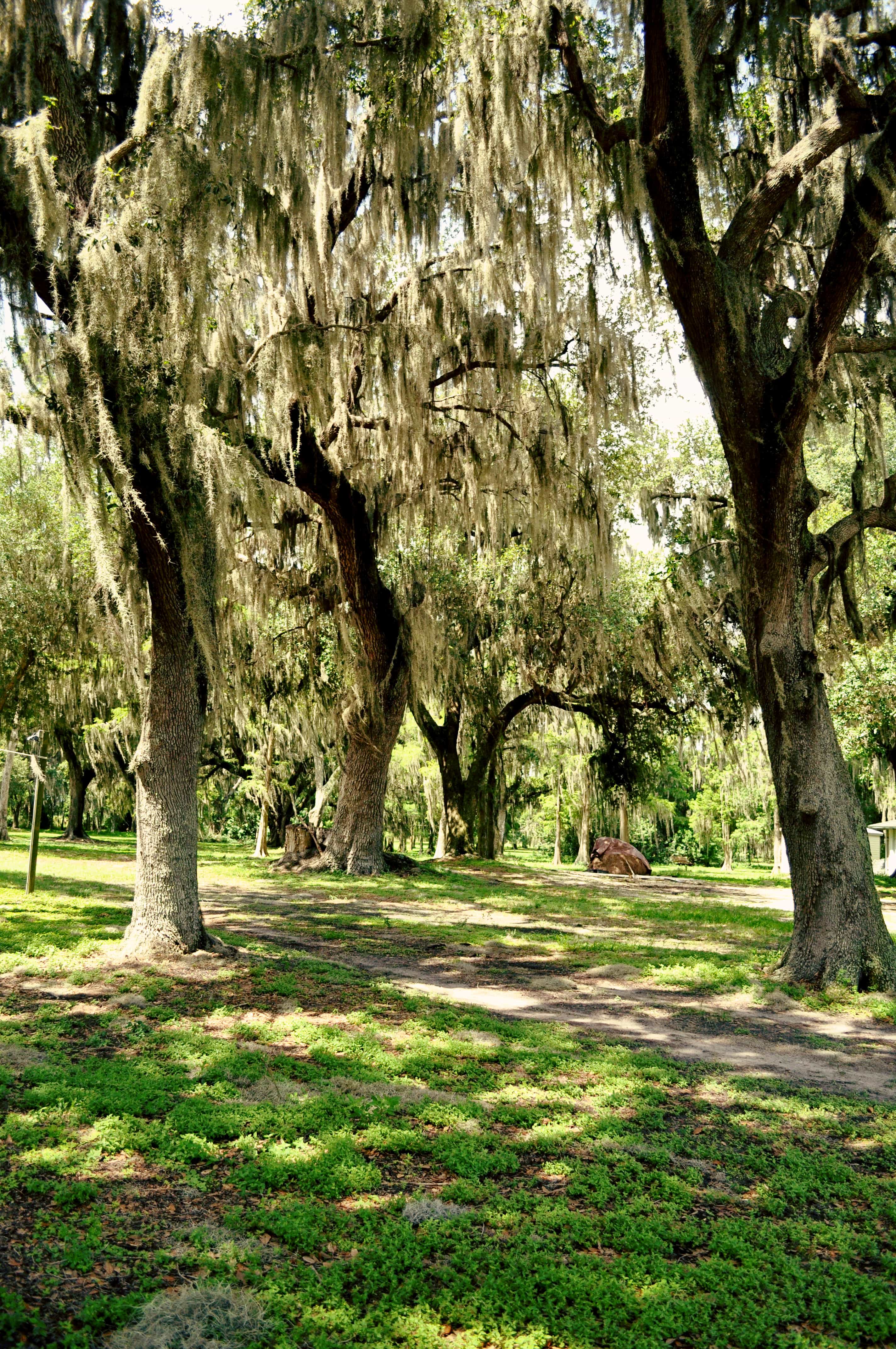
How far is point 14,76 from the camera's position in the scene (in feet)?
21.0

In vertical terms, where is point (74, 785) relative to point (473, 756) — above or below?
below

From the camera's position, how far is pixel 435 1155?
3.63 metres

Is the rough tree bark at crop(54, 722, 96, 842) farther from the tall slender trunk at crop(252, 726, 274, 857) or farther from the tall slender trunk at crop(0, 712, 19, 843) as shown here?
the tall slender trunk at crop(252, 726, 274, 857)

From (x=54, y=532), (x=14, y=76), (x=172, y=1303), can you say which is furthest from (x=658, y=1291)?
(x=54, y=532)

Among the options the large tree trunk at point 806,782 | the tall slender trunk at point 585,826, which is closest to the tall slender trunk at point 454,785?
the tall slender trunk at point 585,826

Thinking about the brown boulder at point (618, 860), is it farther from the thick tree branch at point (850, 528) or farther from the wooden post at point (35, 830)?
the thick tree branch at point (850, 528)

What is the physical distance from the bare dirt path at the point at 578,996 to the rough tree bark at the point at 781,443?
0.81 metres

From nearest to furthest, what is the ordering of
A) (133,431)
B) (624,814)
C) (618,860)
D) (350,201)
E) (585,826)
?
1. (133,431)
2. (350,201)
3. (618,860)
4. (624,814)
5. (585,826)

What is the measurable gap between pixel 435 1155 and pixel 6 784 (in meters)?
21.0

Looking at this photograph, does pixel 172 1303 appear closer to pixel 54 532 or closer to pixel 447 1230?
pixel 447 1230

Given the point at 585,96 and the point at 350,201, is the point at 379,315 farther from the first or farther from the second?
the point at 585,96

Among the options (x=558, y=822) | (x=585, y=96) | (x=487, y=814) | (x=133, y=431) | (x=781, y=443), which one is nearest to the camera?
(x=133, y=431)

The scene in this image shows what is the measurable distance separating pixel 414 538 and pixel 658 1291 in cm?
1305

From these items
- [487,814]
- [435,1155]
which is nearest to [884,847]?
[487,814]
